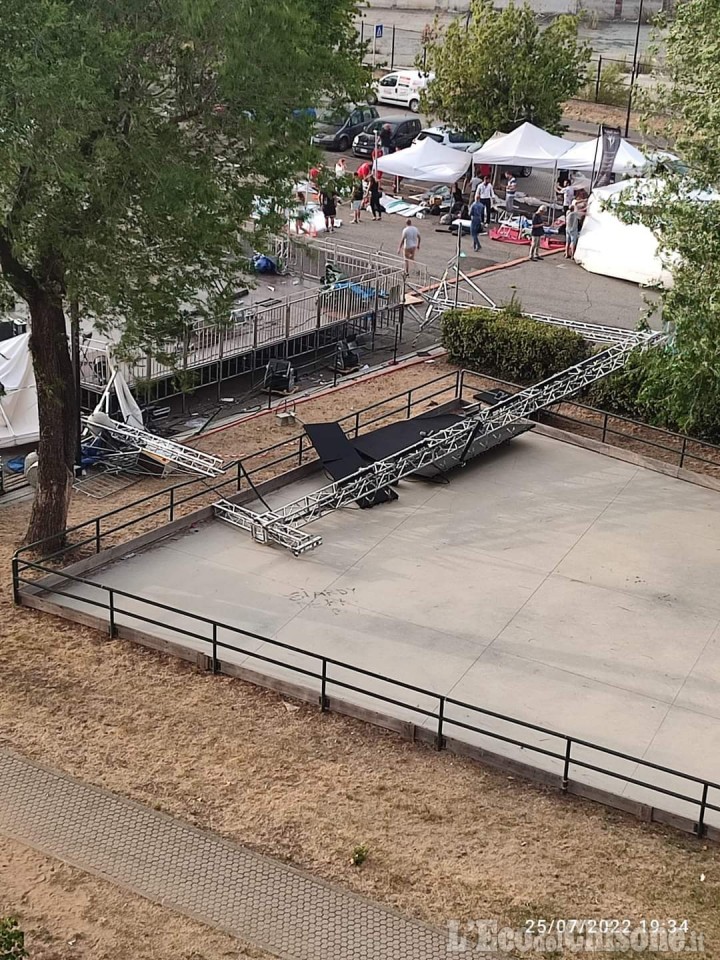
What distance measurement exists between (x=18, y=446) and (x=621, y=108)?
114ft

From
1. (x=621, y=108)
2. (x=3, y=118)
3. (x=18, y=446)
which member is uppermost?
(x=3, y=118)

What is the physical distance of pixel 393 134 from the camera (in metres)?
38.7

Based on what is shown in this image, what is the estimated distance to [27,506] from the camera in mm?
17594

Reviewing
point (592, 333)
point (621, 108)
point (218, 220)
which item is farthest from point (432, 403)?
point (621, 108)

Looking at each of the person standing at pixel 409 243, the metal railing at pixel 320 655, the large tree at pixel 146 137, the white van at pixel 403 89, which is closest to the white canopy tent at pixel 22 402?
the metal railing at pixel 320 655

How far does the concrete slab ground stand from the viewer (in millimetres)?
12875

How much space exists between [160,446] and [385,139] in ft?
73.6

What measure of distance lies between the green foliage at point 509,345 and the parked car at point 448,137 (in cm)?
1529

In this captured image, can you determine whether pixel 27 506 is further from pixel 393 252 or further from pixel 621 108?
pixel 621 108

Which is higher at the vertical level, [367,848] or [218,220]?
[218,220]

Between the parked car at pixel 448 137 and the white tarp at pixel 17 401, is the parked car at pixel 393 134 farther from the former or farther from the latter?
the white tarp at pixel 17 401

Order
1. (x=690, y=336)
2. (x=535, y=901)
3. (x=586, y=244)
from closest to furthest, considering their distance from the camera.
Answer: (x=535, y=901) < (x=690, y=336) < (x=586, y=244)

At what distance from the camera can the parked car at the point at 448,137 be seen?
37.2m

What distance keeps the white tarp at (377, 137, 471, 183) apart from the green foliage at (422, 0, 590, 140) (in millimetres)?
3420
